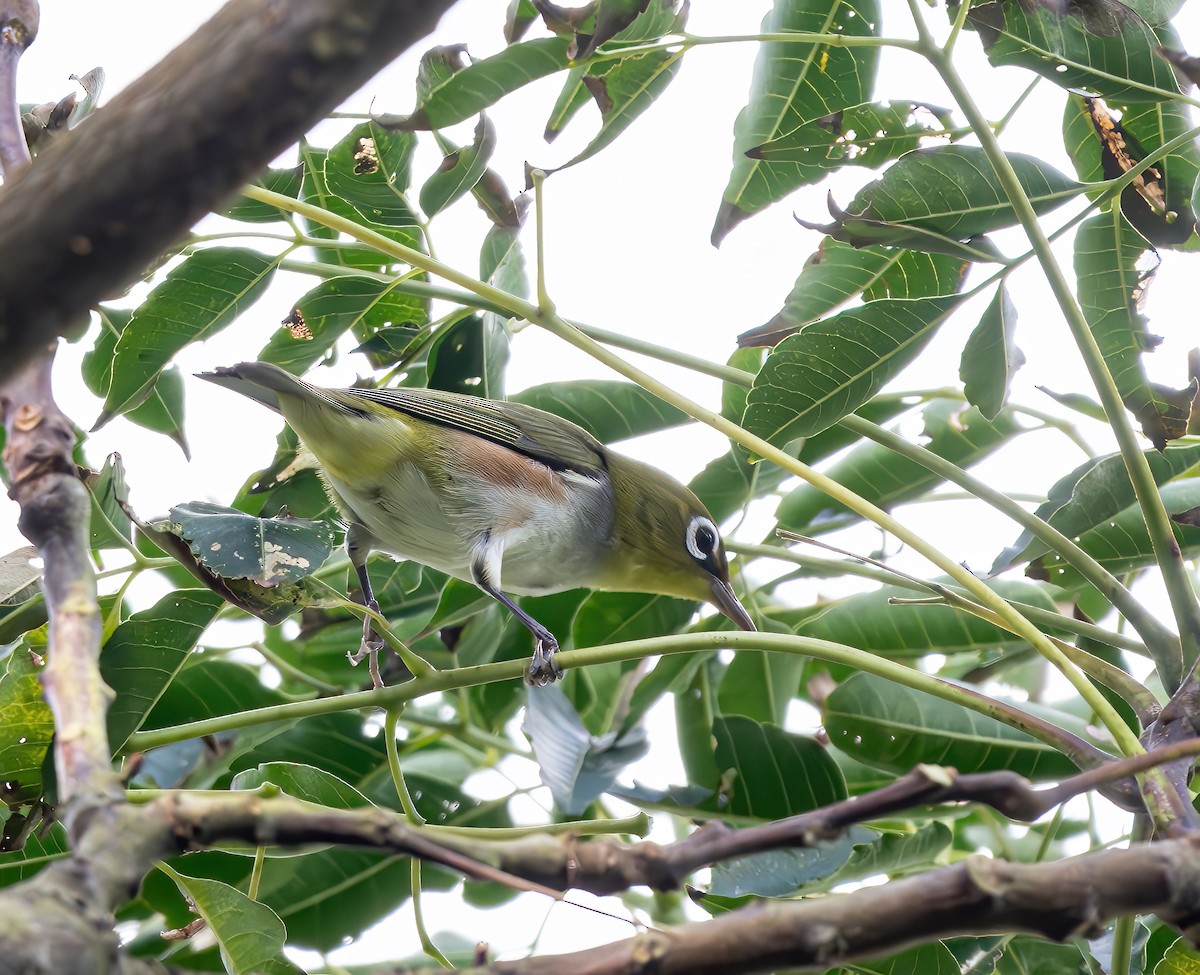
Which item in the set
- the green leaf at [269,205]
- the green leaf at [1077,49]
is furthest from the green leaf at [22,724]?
the green leaf at [1077,49]

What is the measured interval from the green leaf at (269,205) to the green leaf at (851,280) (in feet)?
3.53

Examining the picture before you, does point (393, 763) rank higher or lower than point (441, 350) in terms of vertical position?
lower

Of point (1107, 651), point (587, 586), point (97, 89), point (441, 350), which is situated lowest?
point (1107, 651)

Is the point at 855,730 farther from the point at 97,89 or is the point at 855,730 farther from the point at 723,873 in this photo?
the point at 97,89

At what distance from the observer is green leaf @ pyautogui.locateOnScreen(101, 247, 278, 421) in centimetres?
242

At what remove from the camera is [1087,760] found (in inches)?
72.5

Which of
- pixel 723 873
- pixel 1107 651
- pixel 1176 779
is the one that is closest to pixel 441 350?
pixel 723 873

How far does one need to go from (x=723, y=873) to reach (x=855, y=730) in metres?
0.63

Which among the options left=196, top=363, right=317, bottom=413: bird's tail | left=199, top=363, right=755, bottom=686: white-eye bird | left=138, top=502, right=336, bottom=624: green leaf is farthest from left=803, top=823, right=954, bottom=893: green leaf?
left=196, top=363, right=317, bottom=413: bird's tail

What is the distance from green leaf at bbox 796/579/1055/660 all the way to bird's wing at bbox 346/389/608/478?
2.85 ft

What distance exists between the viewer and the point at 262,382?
2977mm

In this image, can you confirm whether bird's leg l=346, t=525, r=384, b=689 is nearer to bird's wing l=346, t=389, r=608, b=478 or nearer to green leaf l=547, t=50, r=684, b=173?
bird's wing l=346, t=389, r=608, b=478

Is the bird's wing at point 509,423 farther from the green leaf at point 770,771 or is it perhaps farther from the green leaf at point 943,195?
the green leaf at point 943,195

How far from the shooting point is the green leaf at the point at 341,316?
8.73ft
